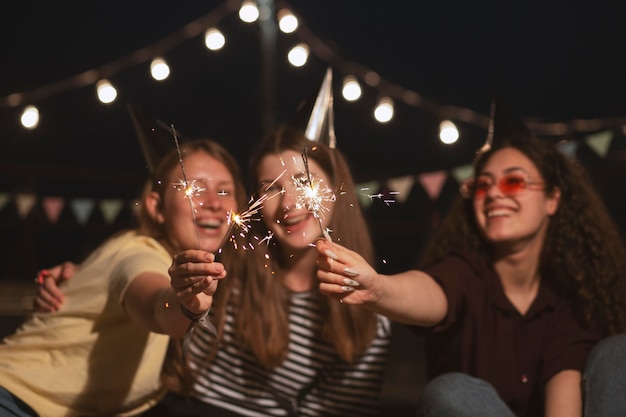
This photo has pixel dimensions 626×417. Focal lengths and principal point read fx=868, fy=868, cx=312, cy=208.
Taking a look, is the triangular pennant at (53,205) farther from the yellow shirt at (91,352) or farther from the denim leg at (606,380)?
the denim leg at (606,380)

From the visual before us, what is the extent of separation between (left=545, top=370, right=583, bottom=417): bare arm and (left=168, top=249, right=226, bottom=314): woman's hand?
0.77 m

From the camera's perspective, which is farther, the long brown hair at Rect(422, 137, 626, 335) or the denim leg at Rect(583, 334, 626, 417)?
the long brown hair at Rect(422, 137, 626, 335)

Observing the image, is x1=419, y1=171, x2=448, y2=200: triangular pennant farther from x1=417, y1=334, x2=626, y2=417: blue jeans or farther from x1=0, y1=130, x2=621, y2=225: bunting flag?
x1=417, y1=334, x2=626, y2=417: blue jeans

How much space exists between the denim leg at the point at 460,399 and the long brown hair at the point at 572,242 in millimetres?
363

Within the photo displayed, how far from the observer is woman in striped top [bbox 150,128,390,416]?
6.32 ft

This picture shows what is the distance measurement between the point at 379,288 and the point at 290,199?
401mm

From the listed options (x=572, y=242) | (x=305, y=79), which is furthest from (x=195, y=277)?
(x=305, y=79)

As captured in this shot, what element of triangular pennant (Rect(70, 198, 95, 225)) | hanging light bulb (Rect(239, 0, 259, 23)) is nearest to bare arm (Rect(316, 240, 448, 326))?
hanging light bulb (Rect(239, 0, 259, 23))

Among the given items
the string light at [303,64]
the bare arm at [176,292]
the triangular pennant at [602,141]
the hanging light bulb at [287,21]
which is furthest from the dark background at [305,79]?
the bare arm at [176,292]

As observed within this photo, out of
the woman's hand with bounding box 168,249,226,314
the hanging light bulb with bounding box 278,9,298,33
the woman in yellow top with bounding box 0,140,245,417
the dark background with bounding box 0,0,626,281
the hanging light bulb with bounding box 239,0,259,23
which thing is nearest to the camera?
the woman's hand with bounding box 168,249,226,314

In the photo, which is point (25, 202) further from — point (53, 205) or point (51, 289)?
point (51, 289)

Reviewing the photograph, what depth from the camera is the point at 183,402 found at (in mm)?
2020

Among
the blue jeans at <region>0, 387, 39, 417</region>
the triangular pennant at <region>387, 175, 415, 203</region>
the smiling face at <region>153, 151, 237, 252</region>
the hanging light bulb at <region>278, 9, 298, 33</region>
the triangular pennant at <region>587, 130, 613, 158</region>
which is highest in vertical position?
the hanging light bulb at <region>278, 9, 298, 33</region>

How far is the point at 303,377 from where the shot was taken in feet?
6.46
